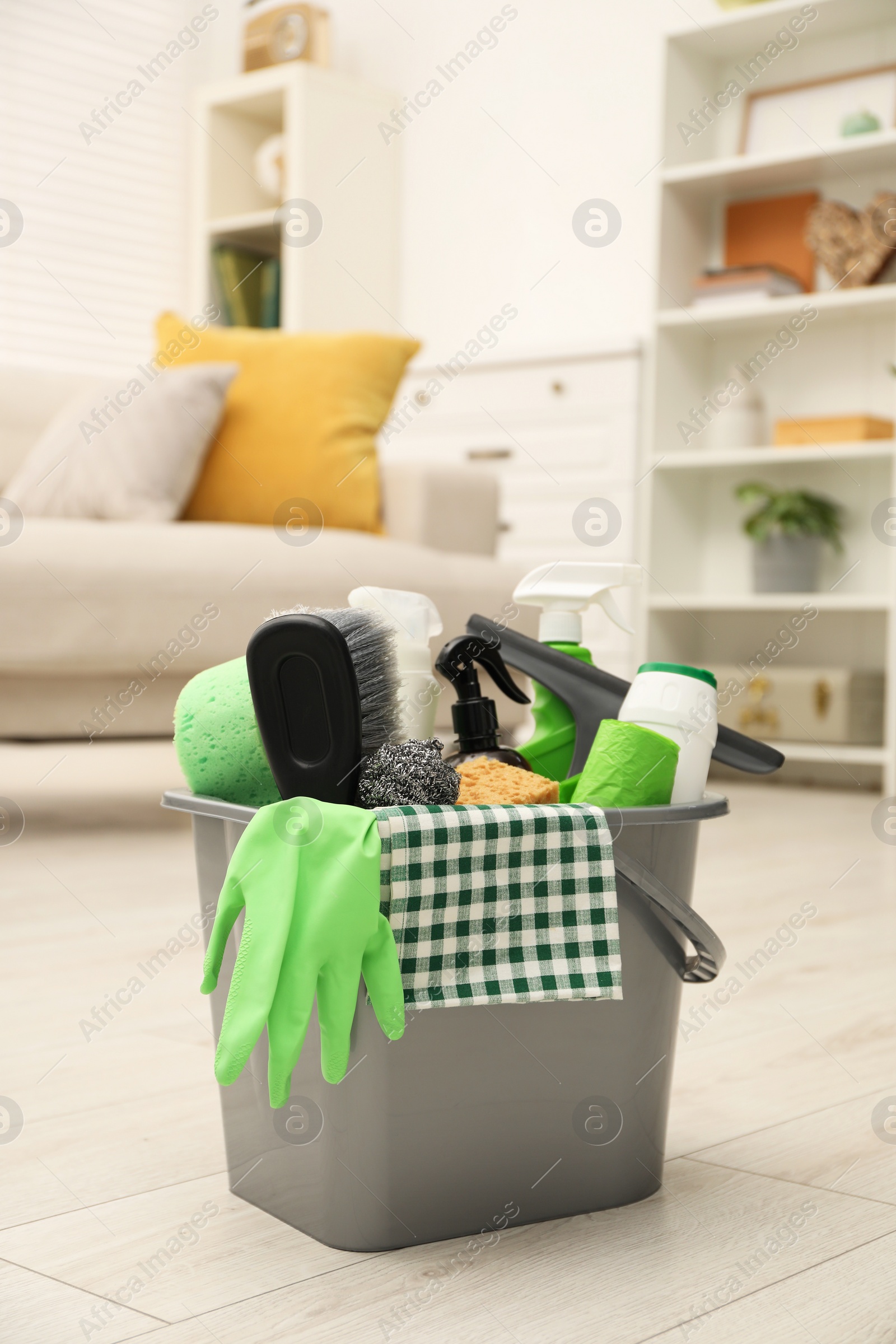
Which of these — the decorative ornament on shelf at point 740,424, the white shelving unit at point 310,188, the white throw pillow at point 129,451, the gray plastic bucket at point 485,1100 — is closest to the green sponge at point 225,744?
the gray plastic bucket at point 485,1100

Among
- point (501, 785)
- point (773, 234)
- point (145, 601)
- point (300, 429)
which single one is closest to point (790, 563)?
point (773, 234)

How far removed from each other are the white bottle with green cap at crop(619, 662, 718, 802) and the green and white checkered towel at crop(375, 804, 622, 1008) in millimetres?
78

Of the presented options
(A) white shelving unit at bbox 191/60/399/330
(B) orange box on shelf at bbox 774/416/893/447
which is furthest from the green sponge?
(A) white shelving unit at bbox 191/60/399/330

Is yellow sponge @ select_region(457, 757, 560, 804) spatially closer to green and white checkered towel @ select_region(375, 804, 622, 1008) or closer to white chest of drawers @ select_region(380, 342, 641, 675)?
green and white checkered towel @ select_region(375, 804, 622, 1008)

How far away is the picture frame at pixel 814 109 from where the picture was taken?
2.77 meters

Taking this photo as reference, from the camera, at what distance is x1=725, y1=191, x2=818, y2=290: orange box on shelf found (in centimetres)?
291

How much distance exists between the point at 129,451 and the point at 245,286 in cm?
180

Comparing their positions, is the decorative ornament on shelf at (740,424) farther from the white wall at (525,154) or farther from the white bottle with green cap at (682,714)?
the white bottle with green cap at (682,714)

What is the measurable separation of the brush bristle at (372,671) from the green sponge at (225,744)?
51mm

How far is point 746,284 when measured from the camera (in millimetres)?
2787

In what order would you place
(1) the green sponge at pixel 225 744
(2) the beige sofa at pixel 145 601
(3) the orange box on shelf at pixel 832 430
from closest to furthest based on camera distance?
1. (1) the green sponge at pixel 225 744
2. (2) the beige sofa at pixel 145 601
3. (3) the orange box on shelf at pixel 832 430

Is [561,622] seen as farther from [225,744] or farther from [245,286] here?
[245,286]

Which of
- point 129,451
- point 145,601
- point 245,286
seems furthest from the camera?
point 245,286

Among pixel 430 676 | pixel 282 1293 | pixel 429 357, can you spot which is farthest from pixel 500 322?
pixel 282 1293
